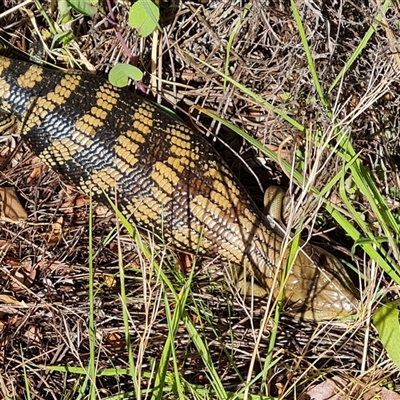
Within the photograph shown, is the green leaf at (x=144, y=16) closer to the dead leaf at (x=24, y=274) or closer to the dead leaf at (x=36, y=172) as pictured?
the dead leaf at (x=36, y=172)

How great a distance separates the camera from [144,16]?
4039 millimetres

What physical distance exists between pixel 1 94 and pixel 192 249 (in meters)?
Answer: 1.44

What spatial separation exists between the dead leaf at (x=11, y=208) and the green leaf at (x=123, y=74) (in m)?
0.93

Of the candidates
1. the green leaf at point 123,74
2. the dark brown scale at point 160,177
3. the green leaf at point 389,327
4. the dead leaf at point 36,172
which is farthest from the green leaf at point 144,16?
the green leaf at point 389,327

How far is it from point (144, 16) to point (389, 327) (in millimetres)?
2147

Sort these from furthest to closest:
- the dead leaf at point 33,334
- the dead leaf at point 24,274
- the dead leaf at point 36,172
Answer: the dead leaf at point 36,172, the dead leaf at point 24,274, the dead leaf at point 33,334

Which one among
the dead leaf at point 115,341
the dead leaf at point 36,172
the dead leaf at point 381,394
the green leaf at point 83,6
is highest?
the green leaf at point 83,6

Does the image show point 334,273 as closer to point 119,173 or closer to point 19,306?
point 119,173

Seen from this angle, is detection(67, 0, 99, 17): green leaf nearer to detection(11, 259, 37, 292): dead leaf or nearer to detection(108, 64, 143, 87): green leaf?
detection(108, 64, 143, 87): green leaf

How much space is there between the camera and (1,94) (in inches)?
167

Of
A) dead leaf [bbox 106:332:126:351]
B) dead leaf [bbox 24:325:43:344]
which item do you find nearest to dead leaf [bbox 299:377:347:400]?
dead leaf [bbox 106:332:126:351]

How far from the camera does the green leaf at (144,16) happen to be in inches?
156

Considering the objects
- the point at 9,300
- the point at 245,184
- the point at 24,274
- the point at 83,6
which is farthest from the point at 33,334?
the point at 83,6

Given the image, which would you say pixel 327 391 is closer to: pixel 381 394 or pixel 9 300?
pixel 381 394
